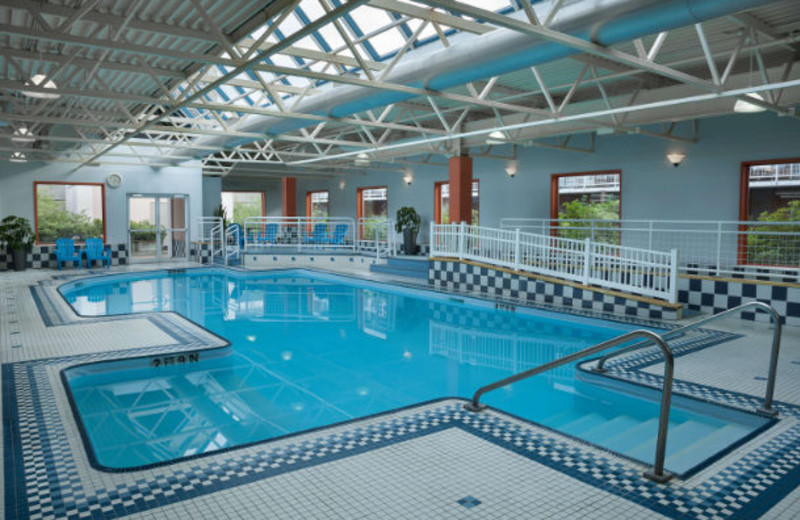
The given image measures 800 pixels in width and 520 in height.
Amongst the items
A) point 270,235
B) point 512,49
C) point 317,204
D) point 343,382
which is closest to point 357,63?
point 512,49

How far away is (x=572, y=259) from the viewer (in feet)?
30.7

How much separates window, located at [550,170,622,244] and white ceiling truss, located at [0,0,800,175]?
830 millimetres

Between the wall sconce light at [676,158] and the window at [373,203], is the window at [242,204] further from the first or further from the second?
the wall sconce light at [676,158]

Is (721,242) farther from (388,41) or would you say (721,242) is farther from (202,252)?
(202,252)

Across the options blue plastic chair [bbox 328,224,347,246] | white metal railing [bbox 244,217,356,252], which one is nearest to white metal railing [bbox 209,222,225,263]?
white metal railing [bbox 244,217,356,252]

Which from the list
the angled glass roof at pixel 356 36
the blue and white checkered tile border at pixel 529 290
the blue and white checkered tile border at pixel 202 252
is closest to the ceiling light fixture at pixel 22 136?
the angled glass roof at pixel 356 36

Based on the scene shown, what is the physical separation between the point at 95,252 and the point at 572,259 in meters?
13.0

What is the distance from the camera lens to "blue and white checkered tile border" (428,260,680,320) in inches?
328

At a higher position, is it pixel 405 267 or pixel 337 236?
pixel 337 236

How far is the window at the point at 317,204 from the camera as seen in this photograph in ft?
76.7

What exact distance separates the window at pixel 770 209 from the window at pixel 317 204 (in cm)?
1564

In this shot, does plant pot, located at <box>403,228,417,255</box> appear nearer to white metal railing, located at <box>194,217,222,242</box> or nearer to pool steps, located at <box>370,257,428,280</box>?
pool steps, located at <box>370,257,428,280</box>

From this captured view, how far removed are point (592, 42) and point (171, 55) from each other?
4123 mm

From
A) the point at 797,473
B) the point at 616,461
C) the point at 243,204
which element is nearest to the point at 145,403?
the point at 616,461
